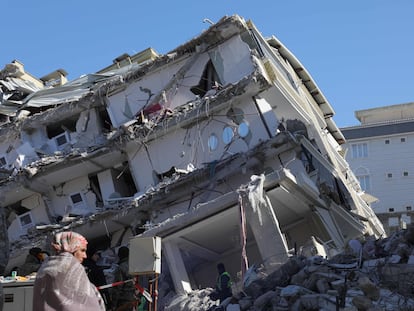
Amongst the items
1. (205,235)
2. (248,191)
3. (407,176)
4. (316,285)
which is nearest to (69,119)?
(205,235)

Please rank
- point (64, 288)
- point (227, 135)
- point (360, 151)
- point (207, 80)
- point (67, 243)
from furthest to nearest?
point (360, 151) < point (207, 80) < point (227, 135) < point (67, 243) < point (64, 288)

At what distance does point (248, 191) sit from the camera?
1898 cm

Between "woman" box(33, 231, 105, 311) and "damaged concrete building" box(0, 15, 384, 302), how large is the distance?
13759mm

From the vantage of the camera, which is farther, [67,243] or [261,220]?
[261,220]

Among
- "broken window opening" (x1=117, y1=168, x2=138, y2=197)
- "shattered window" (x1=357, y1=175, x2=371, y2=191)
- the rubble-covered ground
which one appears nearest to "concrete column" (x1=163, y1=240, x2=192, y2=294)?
"broken window opening" (x1=117, y1=168, x2=138, y2=197)

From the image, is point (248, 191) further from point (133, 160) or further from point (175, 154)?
point (133, 160)

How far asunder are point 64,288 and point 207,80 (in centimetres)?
2070

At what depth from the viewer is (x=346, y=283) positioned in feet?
36.0

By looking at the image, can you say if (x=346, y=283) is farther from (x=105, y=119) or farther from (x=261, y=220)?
(x=105, y=119)

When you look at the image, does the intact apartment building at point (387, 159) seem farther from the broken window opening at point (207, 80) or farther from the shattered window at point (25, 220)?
the shattered window at point (25, 220)

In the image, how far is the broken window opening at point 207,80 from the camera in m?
24.5

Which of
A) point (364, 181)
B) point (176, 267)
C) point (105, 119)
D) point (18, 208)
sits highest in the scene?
point (105, 119)

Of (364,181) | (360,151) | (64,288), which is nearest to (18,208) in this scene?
(64,288)

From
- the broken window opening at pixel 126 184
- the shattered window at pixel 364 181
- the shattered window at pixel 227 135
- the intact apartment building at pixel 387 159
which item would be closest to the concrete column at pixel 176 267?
the shattered window at pixel 227 135
